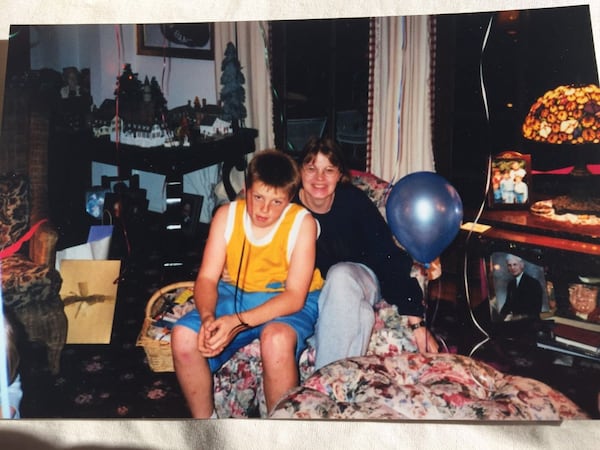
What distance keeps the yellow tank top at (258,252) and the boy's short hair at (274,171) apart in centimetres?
5

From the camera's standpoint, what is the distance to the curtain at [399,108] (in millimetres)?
1062

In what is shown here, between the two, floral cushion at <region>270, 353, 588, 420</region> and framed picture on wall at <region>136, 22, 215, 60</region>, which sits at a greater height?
framed picture on wall at <region>136, 22, 215, 60</region>

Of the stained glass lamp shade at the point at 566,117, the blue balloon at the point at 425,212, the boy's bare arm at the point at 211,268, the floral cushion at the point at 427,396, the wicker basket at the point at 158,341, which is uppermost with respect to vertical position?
the stained glass lamp shade at the point at 566,117

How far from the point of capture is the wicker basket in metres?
1.05

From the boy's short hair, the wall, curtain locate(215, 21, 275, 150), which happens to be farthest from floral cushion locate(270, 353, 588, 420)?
the wall

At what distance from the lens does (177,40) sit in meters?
1.11

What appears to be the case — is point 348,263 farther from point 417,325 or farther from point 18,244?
point 18,244

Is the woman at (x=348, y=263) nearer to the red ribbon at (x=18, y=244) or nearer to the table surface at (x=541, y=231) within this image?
the table surface at (x=541, y=231)

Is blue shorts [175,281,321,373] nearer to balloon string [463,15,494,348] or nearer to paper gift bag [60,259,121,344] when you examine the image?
paper gift bag [60,259,121,344]

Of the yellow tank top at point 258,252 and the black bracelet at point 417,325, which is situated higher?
→ the yellow tank top at point 258,252

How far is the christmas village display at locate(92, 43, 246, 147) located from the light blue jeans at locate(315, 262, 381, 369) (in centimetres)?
34

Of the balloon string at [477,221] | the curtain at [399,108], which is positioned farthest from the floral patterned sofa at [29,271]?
the balloon string at [477,221]

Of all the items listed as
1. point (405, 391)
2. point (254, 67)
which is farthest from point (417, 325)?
point (254, 67)

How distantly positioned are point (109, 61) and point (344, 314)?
65cm
